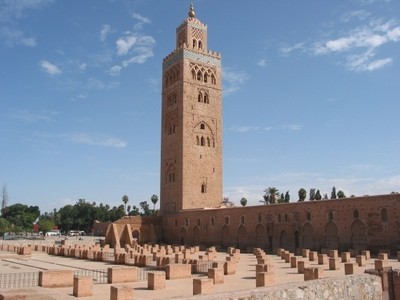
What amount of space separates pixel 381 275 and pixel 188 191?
87.9ft

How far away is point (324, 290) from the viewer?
32.8ft

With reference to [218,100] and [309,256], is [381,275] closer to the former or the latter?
[309,256]

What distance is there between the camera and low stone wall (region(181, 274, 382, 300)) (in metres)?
8.43

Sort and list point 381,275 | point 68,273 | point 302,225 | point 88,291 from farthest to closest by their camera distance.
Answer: point 302,225 < point 68,273 < point 381,275 < point 88,291

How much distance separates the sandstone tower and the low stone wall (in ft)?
88.3

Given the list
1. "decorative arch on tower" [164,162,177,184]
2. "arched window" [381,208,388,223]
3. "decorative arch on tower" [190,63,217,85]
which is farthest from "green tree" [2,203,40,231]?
"arched window" [381,208,388,223]

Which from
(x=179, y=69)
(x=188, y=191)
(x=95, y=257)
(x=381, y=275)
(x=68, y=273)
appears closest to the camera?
(x=381, y=275)

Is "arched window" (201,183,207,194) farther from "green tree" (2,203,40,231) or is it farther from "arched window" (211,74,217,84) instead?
"green tree" (2,203,40,231)

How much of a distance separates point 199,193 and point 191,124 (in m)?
6.19

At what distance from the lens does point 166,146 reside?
137 ft

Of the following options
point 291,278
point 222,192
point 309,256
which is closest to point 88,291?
point 291,278

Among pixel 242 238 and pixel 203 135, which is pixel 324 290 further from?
pixel 203 135

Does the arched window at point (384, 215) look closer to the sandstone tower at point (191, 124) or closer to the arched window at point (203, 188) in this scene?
the sandstone tower at point (191, 124)

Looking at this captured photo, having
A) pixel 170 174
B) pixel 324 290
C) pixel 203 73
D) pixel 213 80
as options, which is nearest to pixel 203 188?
pixel 170 174
